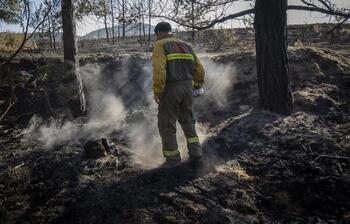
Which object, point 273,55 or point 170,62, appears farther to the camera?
point 273,55

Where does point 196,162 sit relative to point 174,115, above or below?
below

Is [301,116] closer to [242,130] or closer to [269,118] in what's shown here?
[269,118]

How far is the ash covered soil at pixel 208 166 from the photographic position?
14.3ft

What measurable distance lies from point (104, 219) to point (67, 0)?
4.89 meters

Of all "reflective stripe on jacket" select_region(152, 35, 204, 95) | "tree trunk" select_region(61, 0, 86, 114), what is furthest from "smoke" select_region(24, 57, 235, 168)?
"reflective stripe on jacket" select_region(152, 35, 204, 95)

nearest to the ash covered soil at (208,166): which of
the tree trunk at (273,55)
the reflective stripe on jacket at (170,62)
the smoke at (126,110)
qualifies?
the smoke at (126,110)

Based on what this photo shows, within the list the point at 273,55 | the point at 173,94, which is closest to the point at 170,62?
the point at 173,94

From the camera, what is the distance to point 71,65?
8.76 metres

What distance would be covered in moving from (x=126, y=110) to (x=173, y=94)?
122 inches

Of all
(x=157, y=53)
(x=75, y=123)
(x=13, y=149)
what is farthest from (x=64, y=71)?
(x=157, y=53)

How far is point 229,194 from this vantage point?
474cm

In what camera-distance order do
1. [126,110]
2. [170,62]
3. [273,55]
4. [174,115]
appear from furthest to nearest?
[126,110] < [273,55] < [174,115] < [170,62]

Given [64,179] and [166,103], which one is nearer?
[64,179]

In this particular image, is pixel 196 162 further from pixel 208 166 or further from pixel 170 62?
pixel 170 62
